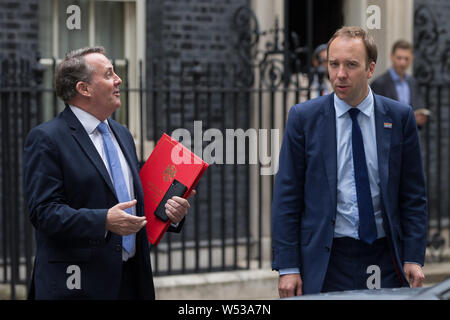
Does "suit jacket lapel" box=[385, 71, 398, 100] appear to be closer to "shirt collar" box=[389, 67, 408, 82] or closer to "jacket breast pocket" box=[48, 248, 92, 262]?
"shirt collar" box=[389, 67, 408, 82]

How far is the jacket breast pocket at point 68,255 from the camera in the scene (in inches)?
128

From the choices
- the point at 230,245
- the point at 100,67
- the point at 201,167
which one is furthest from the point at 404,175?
the point at 230,245

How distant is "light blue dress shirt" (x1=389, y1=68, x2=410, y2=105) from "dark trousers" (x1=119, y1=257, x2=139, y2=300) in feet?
15.7

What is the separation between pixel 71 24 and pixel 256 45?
7.28ft

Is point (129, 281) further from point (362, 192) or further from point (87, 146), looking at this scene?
point (362, 192)

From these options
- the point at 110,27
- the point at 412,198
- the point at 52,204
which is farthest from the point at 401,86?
the point at 52,204

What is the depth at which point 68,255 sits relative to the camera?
3250 mm

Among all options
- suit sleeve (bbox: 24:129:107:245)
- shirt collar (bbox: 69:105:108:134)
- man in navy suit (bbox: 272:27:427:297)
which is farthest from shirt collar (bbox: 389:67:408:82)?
suit sleeve (bbox: 24:129:107:245)

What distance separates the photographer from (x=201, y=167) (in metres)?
3.28

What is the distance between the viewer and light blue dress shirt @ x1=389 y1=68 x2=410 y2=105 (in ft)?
24.7

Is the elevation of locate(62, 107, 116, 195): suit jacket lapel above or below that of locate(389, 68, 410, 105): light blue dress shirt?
below

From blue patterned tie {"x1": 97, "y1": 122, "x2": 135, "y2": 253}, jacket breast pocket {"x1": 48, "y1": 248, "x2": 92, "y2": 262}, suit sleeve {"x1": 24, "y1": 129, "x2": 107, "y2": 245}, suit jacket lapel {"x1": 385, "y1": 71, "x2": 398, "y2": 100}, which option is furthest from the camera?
suit jacket lapel {"x1": 385, "y1": 71, "x2": 398, "y2": 100}

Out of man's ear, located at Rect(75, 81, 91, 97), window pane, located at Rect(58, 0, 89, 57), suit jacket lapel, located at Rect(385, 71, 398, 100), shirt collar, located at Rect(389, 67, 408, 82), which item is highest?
window pane, located at Rect(58, 0, 89, 57)

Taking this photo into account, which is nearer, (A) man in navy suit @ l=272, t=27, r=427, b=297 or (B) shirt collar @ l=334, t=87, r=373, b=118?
(A) man in navy suit @ l=272, t=27, r=427, b=297
